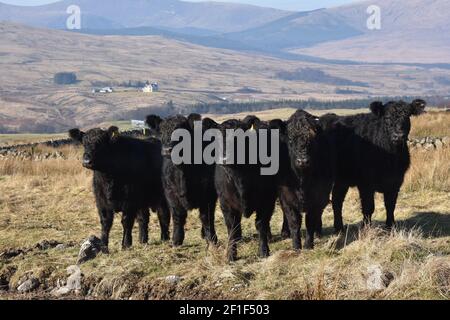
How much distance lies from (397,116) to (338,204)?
1.84 metres

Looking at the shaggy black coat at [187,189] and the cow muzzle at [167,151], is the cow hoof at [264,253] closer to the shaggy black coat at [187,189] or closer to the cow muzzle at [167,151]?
the shaggy black coat at [187,189]

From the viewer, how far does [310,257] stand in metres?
9.27

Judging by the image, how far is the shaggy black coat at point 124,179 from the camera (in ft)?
37.5

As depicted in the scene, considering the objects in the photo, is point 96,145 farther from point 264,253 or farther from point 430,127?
point 430,127

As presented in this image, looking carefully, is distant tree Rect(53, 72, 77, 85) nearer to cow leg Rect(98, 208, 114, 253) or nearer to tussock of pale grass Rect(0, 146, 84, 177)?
tussock of pale grass Rect(0, 146, 84, 177)

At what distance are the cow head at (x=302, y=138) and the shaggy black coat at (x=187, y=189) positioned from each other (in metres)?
1.47

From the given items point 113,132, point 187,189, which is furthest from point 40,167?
point 187,189

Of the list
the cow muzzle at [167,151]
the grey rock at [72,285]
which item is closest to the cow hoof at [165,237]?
the cow muzzle at [167,151]

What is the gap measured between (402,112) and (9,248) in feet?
23.4

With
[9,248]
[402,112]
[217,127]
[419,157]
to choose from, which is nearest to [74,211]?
[9,248]

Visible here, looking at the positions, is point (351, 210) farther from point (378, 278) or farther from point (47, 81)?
point (47, 81)

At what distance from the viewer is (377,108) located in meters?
11.9

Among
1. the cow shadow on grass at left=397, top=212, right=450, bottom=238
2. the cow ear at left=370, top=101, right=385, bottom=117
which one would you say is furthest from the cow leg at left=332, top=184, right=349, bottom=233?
the cow ear at left=370, top=101, right=385, bottom=117

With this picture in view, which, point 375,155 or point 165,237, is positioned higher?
point 375,155
